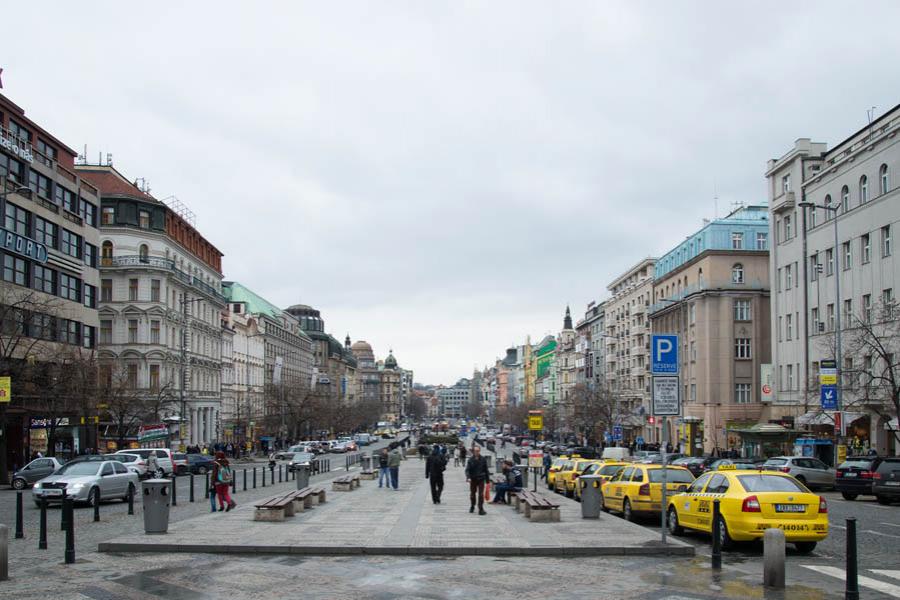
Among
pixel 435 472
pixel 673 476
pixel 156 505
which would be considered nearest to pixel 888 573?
pixel 673 476

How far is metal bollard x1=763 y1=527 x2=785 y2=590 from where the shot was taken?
41.1 feet

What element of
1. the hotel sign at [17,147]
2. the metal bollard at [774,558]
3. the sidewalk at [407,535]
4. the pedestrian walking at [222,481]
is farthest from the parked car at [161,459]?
the metal bollard at [774,558]

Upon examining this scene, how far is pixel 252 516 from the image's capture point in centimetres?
2167

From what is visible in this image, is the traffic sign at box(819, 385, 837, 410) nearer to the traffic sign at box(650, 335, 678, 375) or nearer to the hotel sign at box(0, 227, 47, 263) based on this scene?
the traffic sign at box(650, 335, 678, 375)

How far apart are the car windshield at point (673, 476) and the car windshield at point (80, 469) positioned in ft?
55.4

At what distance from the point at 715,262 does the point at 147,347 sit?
4537cm

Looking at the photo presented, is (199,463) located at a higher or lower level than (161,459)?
lower

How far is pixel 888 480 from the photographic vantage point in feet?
93.4

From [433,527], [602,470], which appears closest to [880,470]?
[602,470]

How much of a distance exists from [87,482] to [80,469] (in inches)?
48.2

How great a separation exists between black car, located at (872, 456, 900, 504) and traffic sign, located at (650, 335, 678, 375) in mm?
15844

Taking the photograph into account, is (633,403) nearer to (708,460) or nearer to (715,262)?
(715,262)

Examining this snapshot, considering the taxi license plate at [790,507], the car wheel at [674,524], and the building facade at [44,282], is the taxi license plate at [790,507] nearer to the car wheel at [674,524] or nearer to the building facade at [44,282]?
the car wheel at [674,524]

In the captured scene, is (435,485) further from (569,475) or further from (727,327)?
(727,327)
